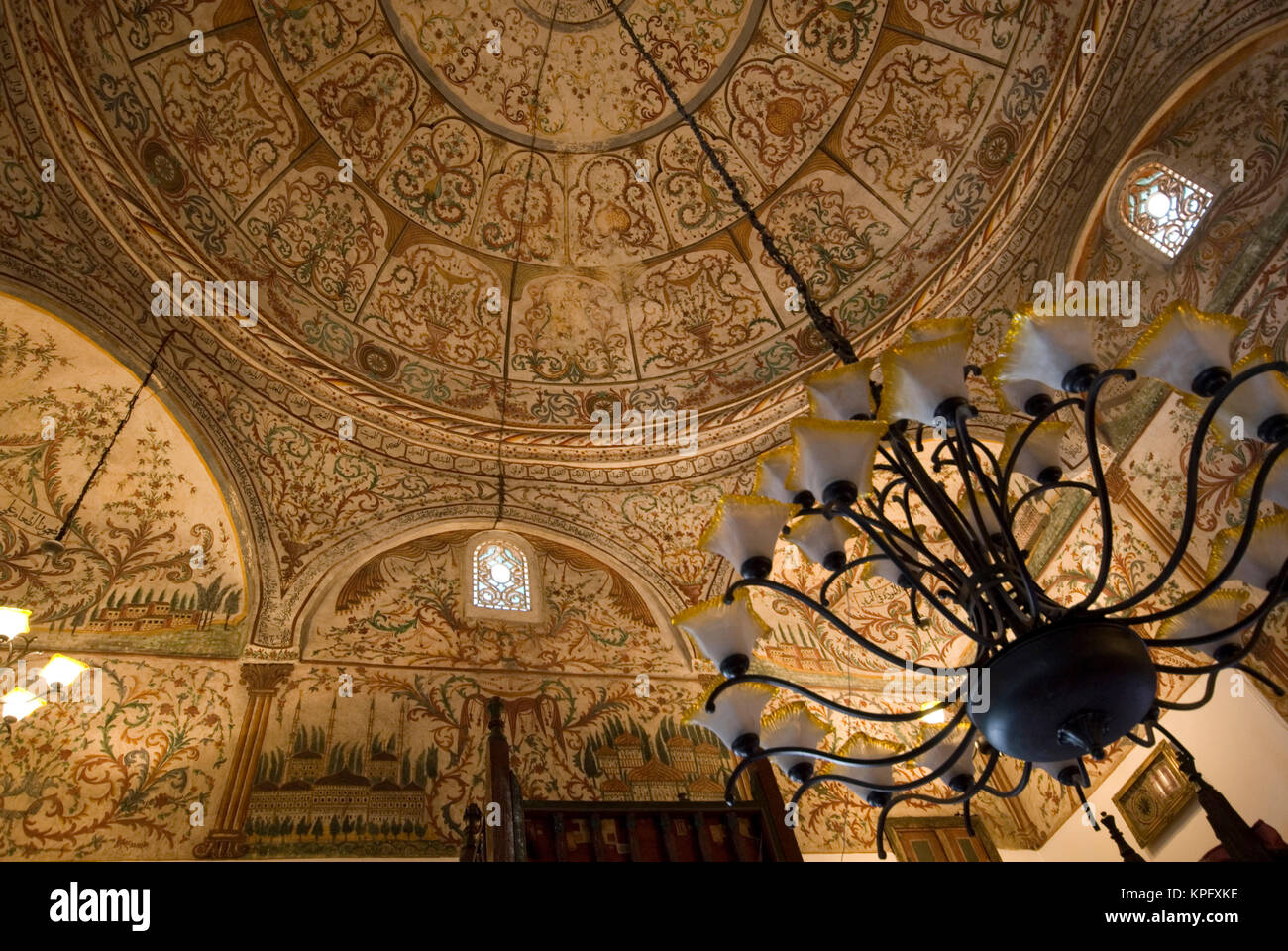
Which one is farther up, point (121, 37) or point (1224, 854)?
point (121, 37)

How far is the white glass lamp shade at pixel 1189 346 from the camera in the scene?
332cm

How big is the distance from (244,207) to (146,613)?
3.98m

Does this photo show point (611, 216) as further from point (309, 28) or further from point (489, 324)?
point (309, 28)

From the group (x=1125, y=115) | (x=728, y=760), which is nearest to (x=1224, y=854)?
(x=728, y=760)

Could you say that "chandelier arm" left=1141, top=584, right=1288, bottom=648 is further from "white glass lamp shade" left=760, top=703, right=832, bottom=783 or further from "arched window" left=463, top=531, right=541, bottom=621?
"arched window" left=463, top=531, right=541, bottom=621

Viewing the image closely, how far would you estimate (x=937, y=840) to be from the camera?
25.1 ft

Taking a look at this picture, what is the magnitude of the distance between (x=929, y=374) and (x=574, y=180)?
7260 mm

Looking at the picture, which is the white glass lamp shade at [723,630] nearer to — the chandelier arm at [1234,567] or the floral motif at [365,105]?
the chandelier arm at [1234,567]

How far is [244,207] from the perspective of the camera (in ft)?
27.9

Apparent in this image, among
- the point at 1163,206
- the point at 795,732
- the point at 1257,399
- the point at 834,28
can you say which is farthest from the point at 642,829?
the point at 834,28

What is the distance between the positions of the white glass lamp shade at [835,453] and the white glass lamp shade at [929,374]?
9.9 inches

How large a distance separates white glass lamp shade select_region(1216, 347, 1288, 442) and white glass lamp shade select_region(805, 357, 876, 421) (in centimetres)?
140

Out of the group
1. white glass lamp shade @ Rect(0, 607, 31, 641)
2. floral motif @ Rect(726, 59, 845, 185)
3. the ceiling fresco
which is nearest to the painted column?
the ceiling fresco
